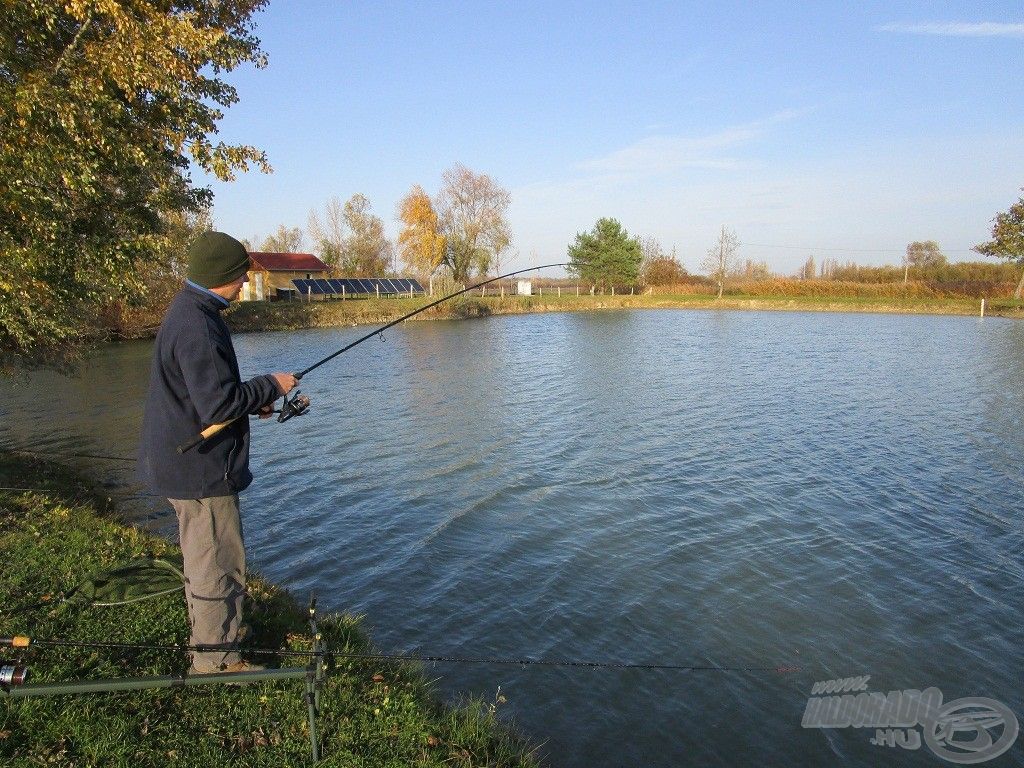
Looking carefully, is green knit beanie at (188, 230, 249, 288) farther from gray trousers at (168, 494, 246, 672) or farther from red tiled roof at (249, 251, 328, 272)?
red tiled roof at (249, 251, 328, 272)

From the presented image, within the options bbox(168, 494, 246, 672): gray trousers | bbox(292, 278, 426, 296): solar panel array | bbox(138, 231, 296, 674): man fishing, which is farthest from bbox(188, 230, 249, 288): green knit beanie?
bbox(292, 278, 426, 296): solar panel array

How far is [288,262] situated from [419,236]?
1376cm

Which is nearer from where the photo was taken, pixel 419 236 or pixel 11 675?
pixel 11 675

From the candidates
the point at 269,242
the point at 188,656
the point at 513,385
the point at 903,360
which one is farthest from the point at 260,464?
the point at 269,242

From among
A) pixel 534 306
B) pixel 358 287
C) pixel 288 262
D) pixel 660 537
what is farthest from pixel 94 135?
pixel 288 262

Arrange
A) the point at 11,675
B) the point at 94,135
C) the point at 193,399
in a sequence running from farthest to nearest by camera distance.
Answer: the point at 94,135, the point at 193,399, the point at 11,675

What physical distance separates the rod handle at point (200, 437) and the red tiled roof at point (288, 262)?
69142 millimetres

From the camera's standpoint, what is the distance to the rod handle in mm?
4000

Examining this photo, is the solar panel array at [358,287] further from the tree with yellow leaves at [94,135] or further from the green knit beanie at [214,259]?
the green knit beanie at [214,259]

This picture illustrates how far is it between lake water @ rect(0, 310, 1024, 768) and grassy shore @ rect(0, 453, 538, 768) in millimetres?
1005

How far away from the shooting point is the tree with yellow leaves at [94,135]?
854cm

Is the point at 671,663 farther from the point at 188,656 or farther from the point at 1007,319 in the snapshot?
the point at 1007,319

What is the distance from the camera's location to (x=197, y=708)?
418 centimetres

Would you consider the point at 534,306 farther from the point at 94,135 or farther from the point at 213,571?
the point at 213,571
